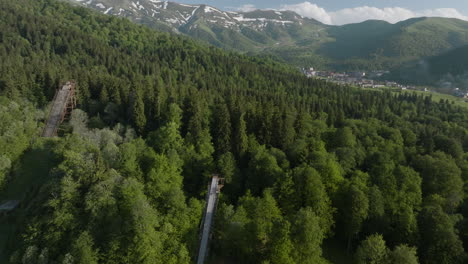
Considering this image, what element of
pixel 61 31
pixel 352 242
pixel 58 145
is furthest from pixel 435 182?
pixel 61 31

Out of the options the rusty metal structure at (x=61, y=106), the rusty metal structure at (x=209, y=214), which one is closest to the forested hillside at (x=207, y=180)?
the rusty metal structure at (x=209, y=214)

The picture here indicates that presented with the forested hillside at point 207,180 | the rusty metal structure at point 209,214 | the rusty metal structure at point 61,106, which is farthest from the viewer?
the rusty metal structure at point 61,106

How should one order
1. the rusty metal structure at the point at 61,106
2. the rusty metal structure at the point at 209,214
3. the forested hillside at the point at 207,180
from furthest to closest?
the rusty metal structure at the point at 61,106 → the rusty metal structure at the point at 209,214 → the forested hillside at the point at 207,180

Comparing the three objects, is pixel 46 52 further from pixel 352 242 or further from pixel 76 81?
pixel 352 242

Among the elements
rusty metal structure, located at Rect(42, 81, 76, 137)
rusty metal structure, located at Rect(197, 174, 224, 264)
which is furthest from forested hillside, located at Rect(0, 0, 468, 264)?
rusty metal structure, located at Rect(42, 81, 76, 137)

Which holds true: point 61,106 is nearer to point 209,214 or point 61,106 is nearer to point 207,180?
point 207,180

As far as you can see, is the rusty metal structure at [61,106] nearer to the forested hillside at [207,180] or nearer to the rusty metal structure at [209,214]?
the forested hillside at [207,180]

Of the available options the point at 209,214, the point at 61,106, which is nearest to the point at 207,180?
the point at 209,214

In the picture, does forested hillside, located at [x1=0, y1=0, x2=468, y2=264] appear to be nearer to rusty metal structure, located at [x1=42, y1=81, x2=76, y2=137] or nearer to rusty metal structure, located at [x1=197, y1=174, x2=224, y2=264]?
rusty metal structure, located at [x1=197, y1=174, x2=224, y2=264]
